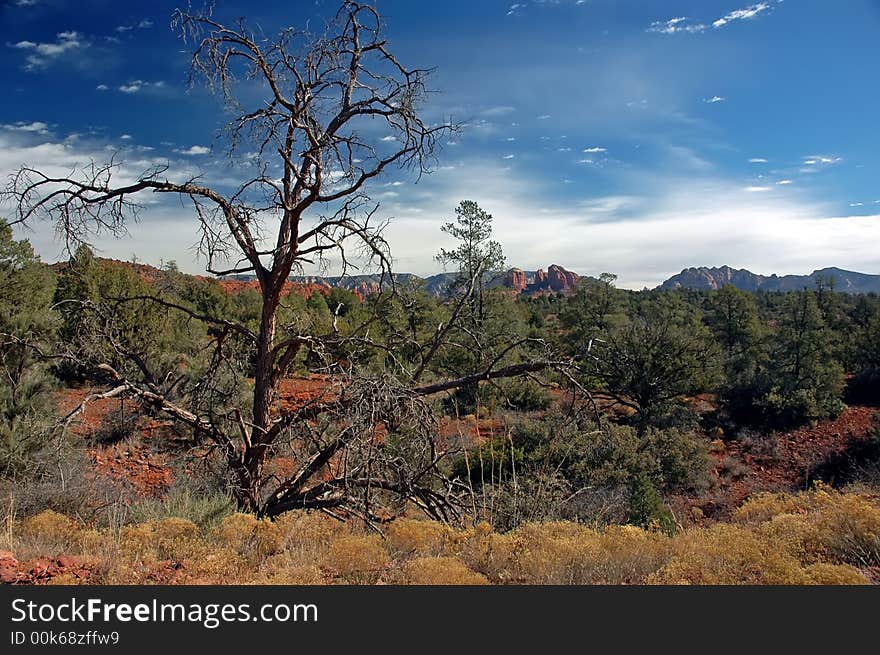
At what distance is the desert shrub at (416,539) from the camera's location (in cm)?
423

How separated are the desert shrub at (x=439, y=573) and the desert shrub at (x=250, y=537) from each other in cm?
108

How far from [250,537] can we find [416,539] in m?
1.22

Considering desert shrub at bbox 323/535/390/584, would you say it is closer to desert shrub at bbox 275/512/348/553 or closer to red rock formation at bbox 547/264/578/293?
desert shrub at bbox 275/512/348/553

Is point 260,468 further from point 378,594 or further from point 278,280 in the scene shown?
point 378,594

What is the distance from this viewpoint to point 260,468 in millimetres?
5207

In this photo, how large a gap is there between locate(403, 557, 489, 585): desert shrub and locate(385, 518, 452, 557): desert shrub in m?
0.48

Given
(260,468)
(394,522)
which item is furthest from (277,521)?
(394,522)

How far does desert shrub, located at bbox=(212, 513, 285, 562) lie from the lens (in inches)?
162

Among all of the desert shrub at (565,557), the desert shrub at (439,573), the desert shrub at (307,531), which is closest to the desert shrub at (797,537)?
the desert shrub at (565,557)

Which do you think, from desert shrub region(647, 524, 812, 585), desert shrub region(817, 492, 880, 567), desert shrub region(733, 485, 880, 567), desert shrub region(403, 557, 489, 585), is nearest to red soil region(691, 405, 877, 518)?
desert shrub region(733, 485, 880, 567)

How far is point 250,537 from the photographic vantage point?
167 inches

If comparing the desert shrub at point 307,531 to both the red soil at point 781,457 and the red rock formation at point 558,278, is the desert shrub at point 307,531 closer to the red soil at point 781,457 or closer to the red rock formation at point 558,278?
the red soil at point 781,457

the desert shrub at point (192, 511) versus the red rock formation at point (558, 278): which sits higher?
the red rock formation at point (558, 278)

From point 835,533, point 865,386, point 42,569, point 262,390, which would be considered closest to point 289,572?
point 42,569
